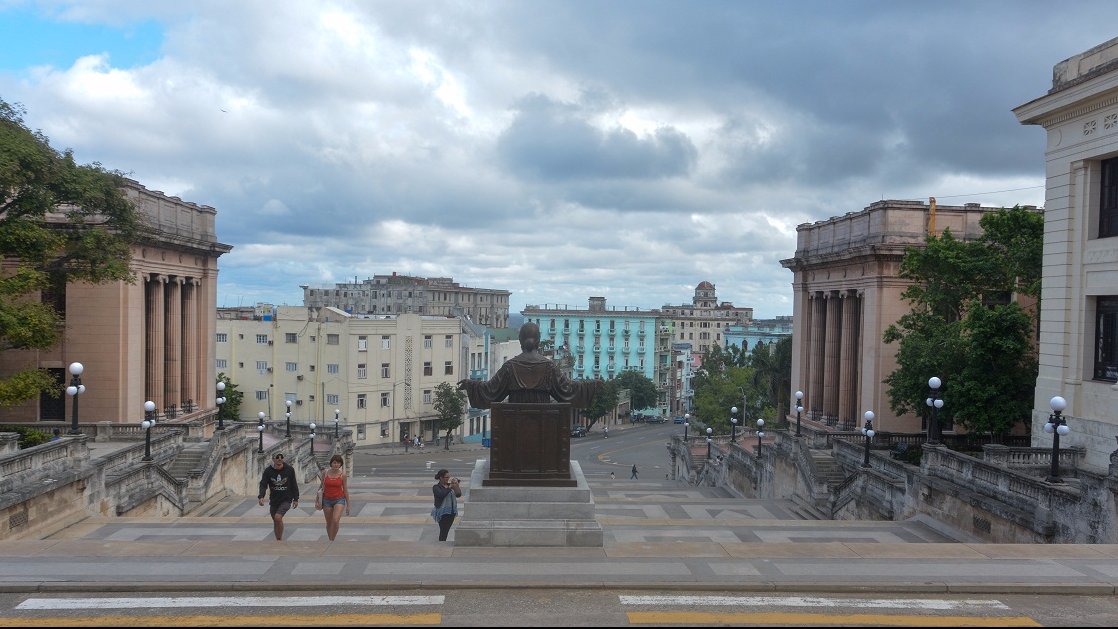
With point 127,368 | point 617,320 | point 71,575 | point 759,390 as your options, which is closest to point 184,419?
point 127,368

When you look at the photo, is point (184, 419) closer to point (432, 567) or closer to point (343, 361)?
point (343, 361)

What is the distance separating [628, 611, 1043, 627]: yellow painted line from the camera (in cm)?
1066

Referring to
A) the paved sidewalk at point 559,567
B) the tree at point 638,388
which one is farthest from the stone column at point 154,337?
the tree at point 638,388

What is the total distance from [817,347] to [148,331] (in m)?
37.1

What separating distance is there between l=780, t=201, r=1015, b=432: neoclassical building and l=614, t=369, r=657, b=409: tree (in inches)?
2511

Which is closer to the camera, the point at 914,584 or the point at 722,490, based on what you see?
the point at 914,584

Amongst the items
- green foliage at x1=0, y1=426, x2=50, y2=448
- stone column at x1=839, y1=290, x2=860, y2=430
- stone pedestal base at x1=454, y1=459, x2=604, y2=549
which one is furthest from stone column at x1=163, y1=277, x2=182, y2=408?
stone pedestal base at x1=454, y1=459, x2=604, y2=549

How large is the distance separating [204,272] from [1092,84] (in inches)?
1679

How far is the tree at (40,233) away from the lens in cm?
2673

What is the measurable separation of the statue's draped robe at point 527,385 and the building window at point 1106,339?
55.0 feet

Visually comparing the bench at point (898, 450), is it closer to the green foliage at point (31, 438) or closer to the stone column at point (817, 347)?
the stone column at point (817, 347)

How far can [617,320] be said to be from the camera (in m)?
135

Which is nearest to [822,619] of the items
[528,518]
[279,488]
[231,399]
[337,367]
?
[528,518]

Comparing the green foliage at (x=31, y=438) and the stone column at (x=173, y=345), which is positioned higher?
the stone column at (x=173, y=345)
